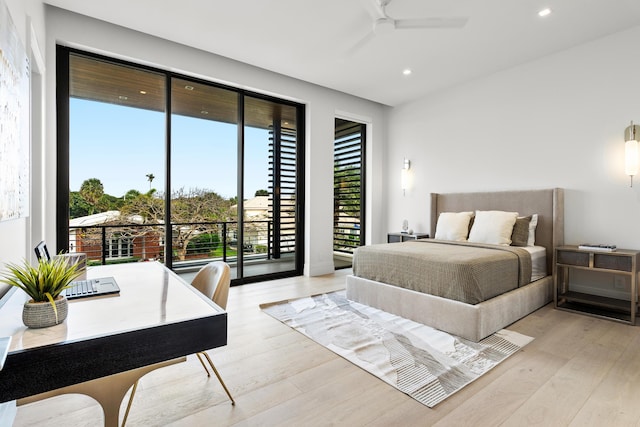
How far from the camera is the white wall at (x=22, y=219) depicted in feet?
5.81

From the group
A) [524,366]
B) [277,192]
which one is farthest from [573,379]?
[277,192]

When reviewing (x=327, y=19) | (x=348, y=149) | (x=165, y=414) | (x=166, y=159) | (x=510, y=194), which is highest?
(x=327, y=19)

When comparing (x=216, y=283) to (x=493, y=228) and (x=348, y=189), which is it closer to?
(x=493, y=228)

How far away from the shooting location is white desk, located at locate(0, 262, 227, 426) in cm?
87

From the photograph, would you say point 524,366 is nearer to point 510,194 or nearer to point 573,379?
point 573,379

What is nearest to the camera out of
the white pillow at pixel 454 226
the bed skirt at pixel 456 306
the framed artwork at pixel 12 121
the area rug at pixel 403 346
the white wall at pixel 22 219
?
the framed artwork at pixel 12 121

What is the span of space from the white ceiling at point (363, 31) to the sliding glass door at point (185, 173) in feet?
2.24

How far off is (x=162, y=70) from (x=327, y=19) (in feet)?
6.62

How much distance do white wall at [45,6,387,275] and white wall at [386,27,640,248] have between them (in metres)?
1.28

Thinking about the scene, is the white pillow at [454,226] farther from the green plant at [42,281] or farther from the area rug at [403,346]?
the green plant at [42,281]

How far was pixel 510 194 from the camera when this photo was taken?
4262mm

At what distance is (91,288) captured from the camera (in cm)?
146

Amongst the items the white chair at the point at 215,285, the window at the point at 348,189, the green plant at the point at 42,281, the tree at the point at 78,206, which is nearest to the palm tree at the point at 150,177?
the tree at the point at 78,206

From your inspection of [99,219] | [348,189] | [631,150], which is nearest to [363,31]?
[631,150]
